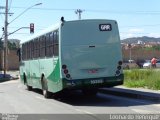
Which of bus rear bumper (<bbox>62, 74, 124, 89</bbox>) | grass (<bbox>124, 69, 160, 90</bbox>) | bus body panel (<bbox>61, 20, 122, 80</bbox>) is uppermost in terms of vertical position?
bus body panel (<bbox>61, 20, 122, 80</bbox>)

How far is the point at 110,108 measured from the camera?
15.6m

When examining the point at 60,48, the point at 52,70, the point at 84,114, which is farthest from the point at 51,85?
the point at 84,114

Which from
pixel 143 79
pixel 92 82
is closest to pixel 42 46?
pixel 92 82

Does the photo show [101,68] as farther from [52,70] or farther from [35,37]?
[35,37]

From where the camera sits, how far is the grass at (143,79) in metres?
22.8

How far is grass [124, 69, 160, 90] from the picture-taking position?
22794 mm

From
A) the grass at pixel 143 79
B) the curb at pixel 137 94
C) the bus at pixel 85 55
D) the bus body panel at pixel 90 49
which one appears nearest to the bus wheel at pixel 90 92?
the curb at pixel 137 94

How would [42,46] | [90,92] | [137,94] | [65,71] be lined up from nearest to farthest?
[65,71]
[137,94]
[90,92]
[42,46]

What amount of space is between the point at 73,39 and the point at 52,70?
1.79m

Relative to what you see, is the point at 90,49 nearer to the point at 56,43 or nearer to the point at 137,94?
the point at 56,43

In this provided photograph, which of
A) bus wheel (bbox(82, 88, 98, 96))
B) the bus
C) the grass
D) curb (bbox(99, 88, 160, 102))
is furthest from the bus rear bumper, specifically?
the grass

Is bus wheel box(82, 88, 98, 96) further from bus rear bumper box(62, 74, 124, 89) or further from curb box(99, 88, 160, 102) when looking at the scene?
bus rear bumper box(62, 74, 124, 89)

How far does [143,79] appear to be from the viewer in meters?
25.3

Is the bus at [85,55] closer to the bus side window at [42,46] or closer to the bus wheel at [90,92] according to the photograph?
the bus side window at [42,46]
